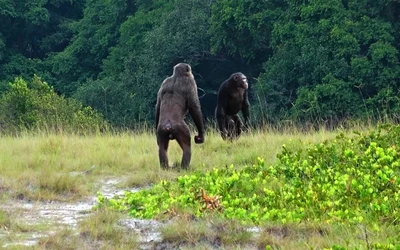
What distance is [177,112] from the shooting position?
368 inches

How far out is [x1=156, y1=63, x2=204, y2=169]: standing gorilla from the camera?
365 inches

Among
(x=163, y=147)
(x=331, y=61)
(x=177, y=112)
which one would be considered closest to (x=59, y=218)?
(x=163, y=147)

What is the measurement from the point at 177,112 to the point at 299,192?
9.03 ft

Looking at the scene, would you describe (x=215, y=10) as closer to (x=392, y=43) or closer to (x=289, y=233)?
(x=392, y=43)

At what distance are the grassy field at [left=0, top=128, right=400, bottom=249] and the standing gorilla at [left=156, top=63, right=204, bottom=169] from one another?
29 cm

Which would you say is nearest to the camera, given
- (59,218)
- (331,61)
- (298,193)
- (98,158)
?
(298,193)

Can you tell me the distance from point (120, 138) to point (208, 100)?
20925 millimetres

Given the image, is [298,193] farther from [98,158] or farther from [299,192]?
[98,158]

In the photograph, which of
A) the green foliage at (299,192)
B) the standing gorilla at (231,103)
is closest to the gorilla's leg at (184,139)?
the green foliage at (299,192)

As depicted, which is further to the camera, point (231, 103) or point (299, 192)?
point (231, 103)

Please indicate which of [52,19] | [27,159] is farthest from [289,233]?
[52,19]

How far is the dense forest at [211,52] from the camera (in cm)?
2412

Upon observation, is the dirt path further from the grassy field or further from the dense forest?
the dense forest

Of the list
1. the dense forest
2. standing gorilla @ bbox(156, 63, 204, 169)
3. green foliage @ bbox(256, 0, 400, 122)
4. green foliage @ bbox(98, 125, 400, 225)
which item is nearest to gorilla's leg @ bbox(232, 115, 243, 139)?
standing gorilla @ bbox(156, 63, 204, 169)
